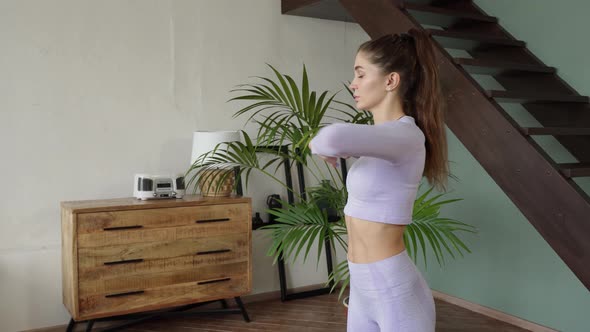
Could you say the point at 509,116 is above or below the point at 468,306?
above

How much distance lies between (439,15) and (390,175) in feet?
8.14

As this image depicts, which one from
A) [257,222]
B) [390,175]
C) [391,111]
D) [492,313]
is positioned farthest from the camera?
[257,222]

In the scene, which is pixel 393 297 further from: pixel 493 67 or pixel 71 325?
pixel 71 325

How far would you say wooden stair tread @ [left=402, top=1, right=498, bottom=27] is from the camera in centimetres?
352

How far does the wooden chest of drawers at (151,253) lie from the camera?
3.26 meters

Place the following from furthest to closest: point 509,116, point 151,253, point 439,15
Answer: point 439,15
point 151,253
point 509,116

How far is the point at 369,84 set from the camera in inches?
64.6

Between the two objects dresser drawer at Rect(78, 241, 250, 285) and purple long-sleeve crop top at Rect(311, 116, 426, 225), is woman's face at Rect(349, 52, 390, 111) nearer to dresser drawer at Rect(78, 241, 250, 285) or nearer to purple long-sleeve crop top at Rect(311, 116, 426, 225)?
purple long-sleeve crop top at Rect(311, 116, 426, 225)

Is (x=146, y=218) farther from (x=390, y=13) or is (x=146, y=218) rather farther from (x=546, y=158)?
(x=546, y=158)

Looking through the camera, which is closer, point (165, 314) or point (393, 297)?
point (393, 297)

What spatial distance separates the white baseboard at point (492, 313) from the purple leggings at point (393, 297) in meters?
2.56

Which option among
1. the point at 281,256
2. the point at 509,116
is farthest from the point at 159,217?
the point at 509,116

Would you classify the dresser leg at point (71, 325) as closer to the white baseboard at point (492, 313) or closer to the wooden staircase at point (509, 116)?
the wooden staircase at point (509, 116)

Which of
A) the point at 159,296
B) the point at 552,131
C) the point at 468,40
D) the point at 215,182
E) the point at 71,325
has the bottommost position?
the point at 71,325
